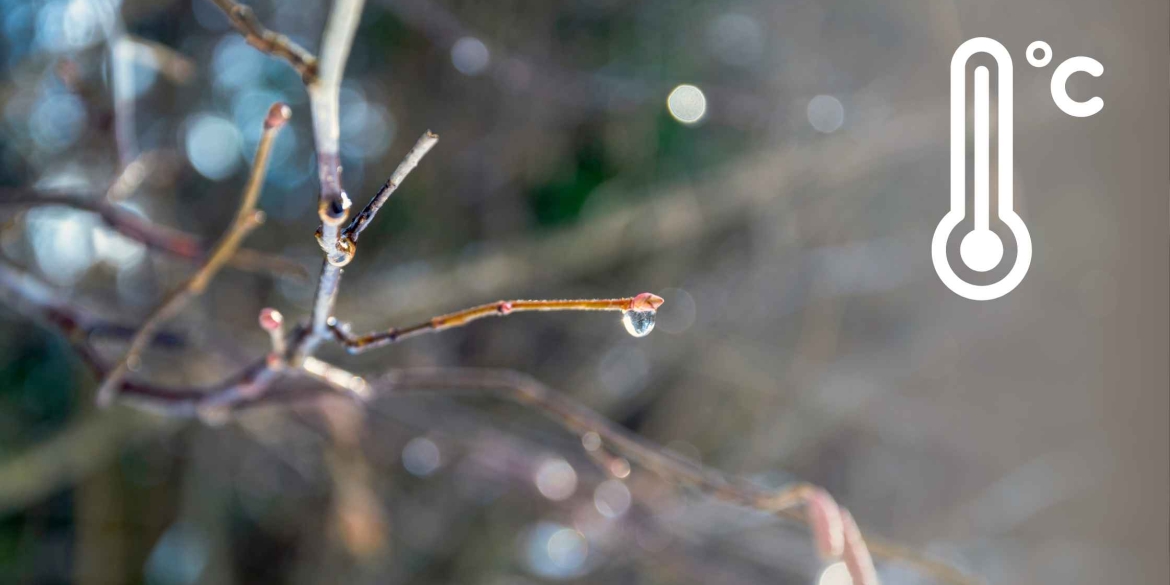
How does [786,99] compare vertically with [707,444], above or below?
above

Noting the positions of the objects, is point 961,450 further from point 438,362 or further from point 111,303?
point 111,303

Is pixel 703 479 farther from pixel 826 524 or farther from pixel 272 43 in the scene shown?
pixel 272 43

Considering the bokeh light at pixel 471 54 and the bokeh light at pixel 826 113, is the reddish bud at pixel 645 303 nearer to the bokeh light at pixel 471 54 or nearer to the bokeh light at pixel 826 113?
the bokeh light at pixel 471 54

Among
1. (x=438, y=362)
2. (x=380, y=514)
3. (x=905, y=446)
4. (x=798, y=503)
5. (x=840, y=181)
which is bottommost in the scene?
(x=798, y=503)

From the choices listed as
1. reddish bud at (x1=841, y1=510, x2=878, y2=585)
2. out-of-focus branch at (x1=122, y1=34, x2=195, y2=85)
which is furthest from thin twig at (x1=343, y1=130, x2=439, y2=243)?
out-of-focus branch at (x1=122, y1=34, x2=195, y2=85)

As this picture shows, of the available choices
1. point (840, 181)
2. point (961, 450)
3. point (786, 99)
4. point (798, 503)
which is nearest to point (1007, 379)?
point (961, 450)

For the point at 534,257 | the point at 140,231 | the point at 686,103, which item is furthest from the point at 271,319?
the point at 686,103

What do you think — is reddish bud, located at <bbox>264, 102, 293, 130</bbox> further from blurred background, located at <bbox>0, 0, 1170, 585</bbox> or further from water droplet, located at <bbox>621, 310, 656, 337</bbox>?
blurred background, located at <bbox>0, 0, 1170, 585</bbox>

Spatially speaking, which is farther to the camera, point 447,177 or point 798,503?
point 447,177
